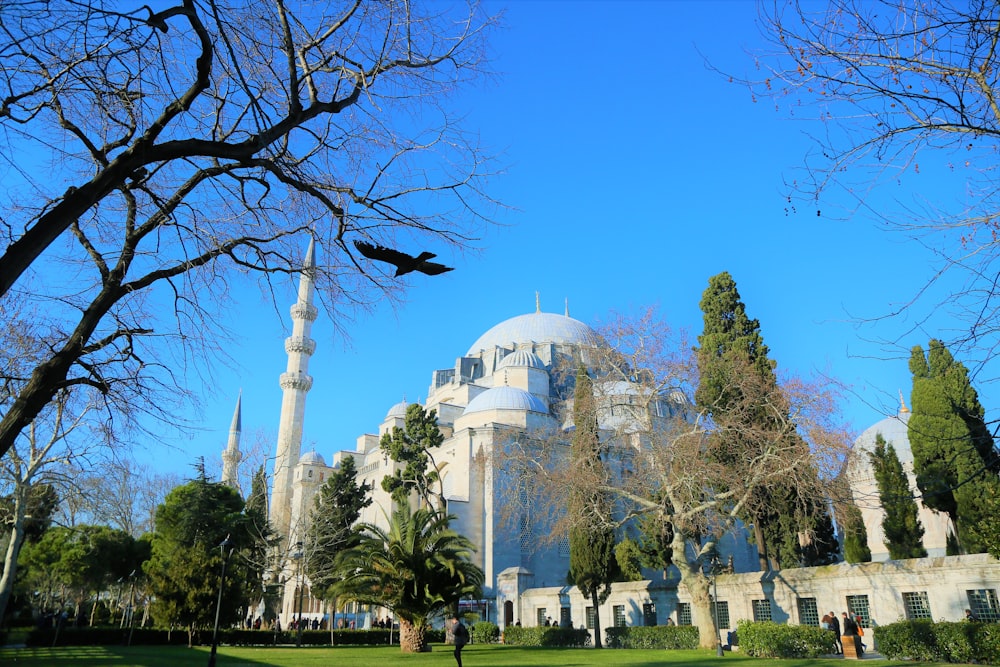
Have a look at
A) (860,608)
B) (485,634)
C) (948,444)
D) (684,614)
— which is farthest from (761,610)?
(485,634)

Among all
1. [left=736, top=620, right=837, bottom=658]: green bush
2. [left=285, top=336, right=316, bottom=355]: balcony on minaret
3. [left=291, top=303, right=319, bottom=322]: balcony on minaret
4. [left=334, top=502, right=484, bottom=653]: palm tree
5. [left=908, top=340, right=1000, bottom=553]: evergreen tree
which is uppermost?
[left=291, top=303, right=319, bottom=322]: balcony on minaret

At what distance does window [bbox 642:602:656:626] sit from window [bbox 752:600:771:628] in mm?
3842

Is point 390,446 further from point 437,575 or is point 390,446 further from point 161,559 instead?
point 437,575

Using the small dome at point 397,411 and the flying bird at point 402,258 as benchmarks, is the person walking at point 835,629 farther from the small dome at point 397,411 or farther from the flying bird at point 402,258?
the small dome at point 397,411

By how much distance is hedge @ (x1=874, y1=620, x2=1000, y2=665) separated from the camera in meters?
13.4

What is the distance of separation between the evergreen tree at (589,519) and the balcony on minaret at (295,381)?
68.3 ft

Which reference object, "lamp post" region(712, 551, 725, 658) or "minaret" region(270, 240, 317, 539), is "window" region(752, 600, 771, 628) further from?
"minaret" region(270, 240, 317, 539)

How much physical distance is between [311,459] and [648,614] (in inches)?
1229

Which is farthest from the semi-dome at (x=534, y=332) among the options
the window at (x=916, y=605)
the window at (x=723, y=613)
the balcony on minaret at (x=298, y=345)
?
the window at (x=916, y=605)

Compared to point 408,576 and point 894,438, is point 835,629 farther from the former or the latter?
point 894,438

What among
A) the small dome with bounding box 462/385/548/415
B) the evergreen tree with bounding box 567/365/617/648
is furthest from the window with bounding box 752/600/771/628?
the small dome with bounding box 462/385/548/415

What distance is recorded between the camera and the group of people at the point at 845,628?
53.2 feet

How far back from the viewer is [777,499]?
22125 mm

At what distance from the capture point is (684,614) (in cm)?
2298
